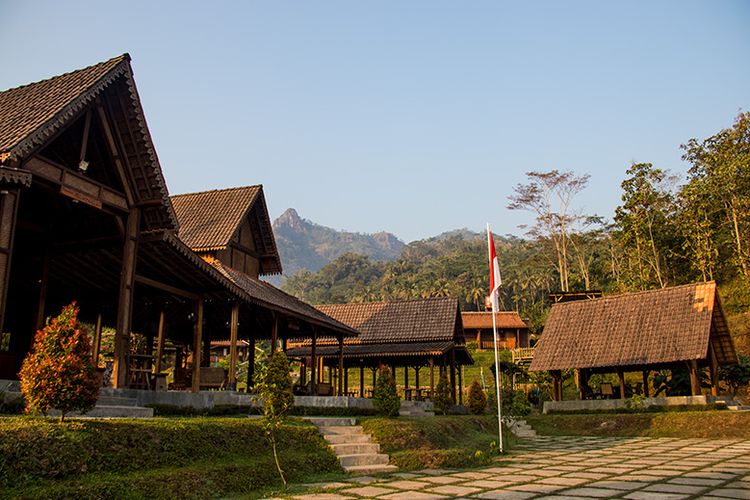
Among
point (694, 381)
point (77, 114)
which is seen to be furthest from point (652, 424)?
point (77, 114)

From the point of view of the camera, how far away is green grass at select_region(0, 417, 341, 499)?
20.6 feet

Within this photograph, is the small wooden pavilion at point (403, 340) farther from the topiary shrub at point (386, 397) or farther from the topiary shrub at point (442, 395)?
the topiary shrub at point (386, 397)

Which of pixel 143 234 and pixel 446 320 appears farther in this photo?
pixel 446 320

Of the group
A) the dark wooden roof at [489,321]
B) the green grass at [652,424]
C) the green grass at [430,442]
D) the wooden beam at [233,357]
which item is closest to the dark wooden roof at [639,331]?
the green grass at [652,424]

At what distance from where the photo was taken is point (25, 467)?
20.4 ft

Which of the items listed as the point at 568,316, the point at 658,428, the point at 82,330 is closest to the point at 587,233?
the point at 568,316

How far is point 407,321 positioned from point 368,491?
1999 cm

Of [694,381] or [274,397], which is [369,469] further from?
[694,381]

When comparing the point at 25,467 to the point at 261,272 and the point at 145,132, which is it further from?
the point at 261,272

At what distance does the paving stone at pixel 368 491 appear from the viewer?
7719 millimetres

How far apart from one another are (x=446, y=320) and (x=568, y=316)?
209 inches

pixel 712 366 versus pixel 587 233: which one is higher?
pixel 587 233

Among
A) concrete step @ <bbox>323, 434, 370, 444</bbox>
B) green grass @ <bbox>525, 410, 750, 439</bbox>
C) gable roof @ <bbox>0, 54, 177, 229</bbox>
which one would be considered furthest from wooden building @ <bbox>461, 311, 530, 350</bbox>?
gable roof @ <bbox>0, 54, 177, 229</bbox>

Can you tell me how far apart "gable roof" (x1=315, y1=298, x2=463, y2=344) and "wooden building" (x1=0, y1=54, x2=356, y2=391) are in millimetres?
10060
